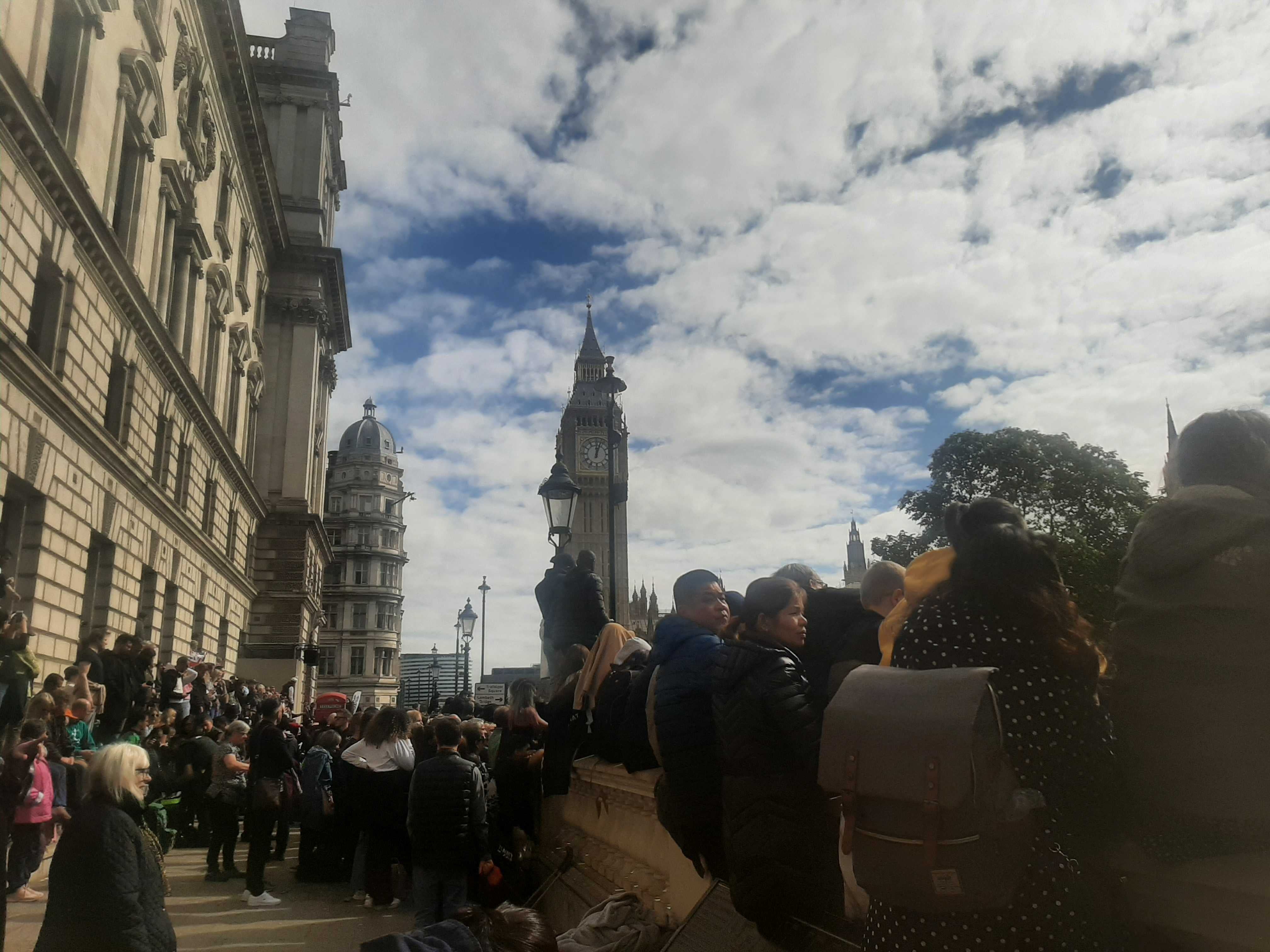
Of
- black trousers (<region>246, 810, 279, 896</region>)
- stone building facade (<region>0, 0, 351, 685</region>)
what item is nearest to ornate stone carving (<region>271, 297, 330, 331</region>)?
stone building facade (<region>0, 0, 351, 685</region>)

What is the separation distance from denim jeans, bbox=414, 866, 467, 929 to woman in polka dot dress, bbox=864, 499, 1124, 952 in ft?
18.7

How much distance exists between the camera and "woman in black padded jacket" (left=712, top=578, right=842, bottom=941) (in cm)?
374

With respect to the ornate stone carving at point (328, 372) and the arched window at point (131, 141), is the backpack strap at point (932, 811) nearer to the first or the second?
the arched window at point (131, 141)

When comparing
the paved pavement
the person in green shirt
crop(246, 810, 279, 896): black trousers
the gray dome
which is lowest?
the paved pavement

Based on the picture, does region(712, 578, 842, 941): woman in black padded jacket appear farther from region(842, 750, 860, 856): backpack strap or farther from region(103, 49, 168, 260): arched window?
region(103, 49, 168, 260): arched window

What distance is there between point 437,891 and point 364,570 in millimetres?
84043

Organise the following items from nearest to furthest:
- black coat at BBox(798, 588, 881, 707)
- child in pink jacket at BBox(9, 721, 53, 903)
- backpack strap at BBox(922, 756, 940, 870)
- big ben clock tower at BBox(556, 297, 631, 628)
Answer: backpack strap at BBox(922, 756, 940, 870) → black coat at BBox(798, 588, 881, 707) → child in pink jacket at BBox(9, 721, 53, 903) → big ben clock tower at BBox(556, 297, 631, 628)

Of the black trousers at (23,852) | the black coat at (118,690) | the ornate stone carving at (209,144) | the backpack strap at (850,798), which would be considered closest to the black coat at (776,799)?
the backpack strap at (850,798)

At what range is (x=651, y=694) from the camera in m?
4.92

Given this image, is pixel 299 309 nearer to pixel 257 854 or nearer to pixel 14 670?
pixel 14 670

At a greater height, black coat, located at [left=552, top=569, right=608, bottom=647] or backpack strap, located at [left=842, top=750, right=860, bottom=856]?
black coat, located at [left=552, top=569, right=608, bottom=647]

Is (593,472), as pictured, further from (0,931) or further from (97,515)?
(0,931)

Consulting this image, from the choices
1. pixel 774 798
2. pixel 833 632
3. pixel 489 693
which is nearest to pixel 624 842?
pixel 833 632

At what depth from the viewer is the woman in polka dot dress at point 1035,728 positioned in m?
2.58
